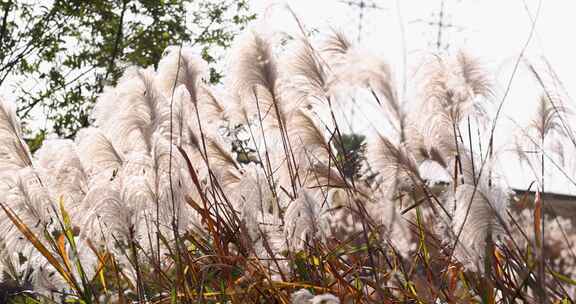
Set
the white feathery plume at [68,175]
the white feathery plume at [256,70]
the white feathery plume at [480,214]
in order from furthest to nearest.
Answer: the white feathery plume at [68,175] → the white feathery plume at [256,70] → the white feathery plume at [480,214]

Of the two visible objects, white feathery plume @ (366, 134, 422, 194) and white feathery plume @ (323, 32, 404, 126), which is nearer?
white feathery plume @ (323, 32, 404, 126)

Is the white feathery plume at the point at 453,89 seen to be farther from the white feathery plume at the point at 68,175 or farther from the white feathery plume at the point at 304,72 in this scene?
the white feathery plume at the point at 68,175

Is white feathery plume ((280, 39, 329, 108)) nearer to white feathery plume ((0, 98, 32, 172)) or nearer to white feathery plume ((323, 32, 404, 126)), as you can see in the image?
white feathery plume ((323, 32, 404, 126))

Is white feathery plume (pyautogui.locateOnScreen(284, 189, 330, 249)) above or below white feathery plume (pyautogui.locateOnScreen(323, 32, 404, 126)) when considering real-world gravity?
below

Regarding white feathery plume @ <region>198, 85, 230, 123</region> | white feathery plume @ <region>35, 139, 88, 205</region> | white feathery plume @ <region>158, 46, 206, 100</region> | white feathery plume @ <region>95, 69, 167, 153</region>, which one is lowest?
white feathery plume @ <region>35, 139, 88, 205</region>

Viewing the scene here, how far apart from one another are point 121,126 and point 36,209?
0.39m

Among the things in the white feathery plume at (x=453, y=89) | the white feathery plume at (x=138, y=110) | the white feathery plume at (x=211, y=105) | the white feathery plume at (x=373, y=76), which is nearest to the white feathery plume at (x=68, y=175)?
the white feathery plume at (x=138, y=110)

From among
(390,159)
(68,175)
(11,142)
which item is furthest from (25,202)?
(390,159)

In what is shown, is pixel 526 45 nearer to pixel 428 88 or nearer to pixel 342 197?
pixel 428 88

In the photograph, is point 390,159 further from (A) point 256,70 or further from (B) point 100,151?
(B) point 100,151

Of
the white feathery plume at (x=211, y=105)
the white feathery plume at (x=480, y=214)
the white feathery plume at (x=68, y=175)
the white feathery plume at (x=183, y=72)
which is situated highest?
the white feathery plume at (x=183, y=72)

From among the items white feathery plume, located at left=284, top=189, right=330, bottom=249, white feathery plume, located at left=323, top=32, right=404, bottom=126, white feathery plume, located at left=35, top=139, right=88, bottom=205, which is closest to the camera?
white feathery plume, located at left=323, top=32, right=404, bottom=126

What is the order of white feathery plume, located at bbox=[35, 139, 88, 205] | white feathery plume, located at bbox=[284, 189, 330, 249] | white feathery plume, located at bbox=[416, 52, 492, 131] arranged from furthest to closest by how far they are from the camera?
white feathery plume, located at bbox=[35, 139, 88, 205], white feathery plume, located at bbox=[416, 52, 492, 131], white feathery plume, located at bbox=[284, 189, 330, 249]

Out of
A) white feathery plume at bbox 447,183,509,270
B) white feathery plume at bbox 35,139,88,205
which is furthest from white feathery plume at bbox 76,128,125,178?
white feathery plume at bbox 447,183,509,270
